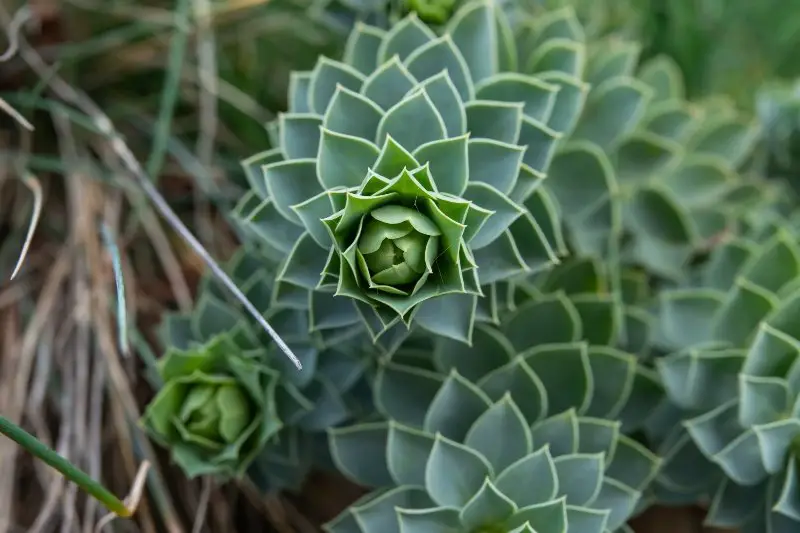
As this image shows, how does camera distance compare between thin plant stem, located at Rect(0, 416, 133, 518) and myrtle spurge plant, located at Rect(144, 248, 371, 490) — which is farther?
myrtle spurge plant, located at Rect(144, 248, 371, 490)

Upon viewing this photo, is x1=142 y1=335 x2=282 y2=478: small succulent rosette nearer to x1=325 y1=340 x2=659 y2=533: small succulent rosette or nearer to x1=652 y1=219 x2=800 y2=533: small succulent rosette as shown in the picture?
x1=325 y1=340 x2=659 y2=533: small succulent rosette

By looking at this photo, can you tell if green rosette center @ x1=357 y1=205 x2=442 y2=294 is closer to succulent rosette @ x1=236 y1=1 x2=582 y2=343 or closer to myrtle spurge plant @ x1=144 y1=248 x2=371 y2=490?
succulent rosette @ x1=236 y1=1 x2=582 y2=343

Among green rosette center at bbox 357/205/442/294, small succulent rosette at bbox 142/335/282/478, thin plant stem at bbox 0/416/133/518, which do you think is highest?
green rosette center at bbox 357/205/442/294

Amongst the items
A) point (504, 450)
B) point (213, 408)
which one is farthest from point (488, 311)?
point (213, 408)

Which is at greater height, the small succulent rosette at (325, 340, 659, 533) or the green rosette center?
the green rosette center

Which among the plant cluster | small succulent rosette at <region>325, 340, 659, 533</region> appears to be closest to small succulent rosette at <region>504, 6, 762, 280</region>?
the plant cluster

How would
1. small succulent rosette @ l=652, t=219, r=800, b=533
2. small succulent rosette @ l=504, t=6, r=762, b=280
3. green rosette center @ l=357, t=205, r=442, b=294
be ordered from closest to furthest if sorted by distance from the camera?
green rosette center @ l=357, t=205, r=442, b=294, small succulent rosette @ l=652, t=219, r=800, b=533, small succulent rosette @ l=504, t=6, r=762, b=280

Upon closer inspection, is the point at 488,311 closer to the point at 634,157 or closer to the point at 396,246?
the point at 396,246

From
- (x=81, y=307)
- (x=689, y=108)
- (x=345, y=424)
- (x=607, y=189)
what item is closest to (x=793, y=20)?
(x=689, y=108)

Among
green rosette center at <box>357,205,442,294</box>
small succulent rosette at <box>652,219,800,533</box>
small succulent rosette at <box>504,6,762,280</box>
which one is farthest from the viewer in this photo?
small succulent rosette at <box>504,6,762,280</box>
